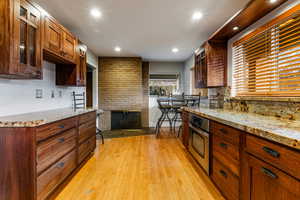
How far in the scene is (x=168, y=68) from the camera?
17.5 feet

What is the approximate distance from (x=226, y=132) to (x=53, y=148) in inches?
72.0

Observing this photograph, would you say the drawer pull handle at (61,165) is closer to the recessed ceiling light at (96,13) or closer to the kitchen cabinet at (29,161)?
the kitchen cabinet at (29,161)

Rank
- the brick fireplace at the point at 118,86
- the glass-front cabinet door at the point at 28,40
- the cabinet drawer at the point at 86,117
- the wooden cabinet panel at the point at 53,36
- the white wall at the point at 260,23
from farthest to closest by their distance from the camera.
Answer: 1. the brick fireplace at the point at 118,86
2. the cabinet drawer at the point at 86,117
3. the wooden cabinet panel at the point at 53,36
4. the white wall at the point at 260,23
5. the glass-front cabinet door at the point at 28,40

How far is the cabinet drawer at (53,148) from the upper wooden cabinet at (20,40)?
0.76m

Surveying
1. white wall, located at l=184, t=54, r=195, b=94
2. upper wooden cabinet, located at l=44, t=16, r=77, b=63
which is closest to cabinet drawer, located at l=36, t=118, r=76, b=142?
upper wooden cabinet, located at l=44, t=16, r=77, b=63

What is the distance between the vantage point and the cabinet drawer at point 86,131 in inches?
88.3

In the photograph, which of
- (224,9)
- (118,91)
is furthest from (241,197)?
(118,91)

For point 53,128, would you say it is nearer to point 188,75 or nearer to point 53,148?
point 53,148

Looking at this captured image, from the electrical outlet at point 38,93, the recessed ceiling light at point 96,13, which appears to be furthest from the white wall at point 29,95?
the recessed ceiling light at point 96,13

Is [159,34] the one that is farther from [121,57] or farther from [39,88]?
[39,88]

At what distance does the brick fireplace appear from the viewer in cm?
470

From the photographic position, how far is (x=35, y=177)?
4.23ft

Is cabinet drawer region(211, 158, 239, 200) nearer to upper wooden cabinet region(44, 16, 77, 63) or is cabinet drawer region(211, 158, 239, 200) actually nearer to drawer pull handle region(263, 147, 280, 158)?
drawer pull handle region(263, 147, 280, 158)

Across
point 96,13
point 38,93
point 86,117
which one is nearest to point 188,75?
point 96,13
